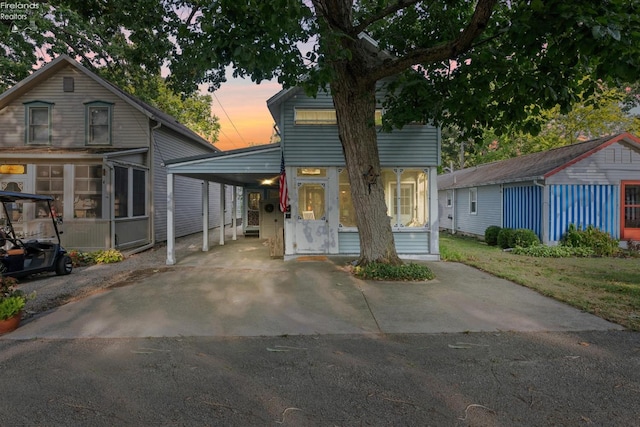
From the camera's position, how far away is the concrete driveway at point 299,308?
5230 millimetres

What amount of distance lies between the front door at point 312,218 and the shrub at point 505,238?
7.56 meters

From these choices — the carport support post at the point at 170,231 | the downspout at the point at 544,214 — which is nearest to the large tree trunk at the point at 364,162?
the carport support post at the point at 170,231

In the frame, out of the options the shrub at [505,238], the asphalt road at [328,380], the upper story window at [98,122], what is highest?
the upper story window at [98,122]

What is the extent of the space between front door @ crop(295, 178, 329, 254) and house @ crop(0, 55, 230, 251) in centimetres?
494

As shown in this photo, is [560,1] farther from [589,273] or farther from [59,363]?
[59,363]

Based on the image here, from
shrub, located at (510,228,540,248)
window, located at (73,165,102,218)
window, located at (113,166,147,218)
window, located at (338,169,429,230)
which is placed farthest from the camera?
shrub, located at (510,228,540,248)

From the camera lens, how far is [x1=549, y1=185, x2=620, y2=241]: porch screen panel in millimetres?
13539

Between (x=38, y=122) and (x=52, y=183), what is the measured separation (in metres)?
3.74

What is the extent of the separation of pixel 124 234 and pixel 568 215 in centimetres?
1609

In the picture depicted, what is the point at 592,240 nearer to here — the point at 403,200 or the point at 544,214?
the point at 544,214

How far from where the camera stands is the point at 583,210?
535 inches

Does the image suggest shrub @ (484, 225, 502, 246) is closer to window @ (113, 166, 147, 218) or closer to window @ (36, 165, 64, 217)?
window @ (113, 166, 147, 218)

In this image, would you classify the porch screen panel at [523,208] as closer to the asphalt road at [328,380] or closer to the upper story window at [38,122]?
the asphalt road at [328,380]

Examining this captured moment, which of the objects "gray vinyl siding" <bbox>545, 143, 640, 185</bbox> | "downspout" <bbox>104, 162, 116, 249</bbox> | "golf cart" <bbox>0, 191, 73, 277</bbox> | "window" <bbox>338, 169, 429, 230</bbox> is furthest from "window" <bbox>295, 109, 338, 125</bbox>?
"gray vinyl siding" <bbox>545, 143, 640, 185</bbox>
